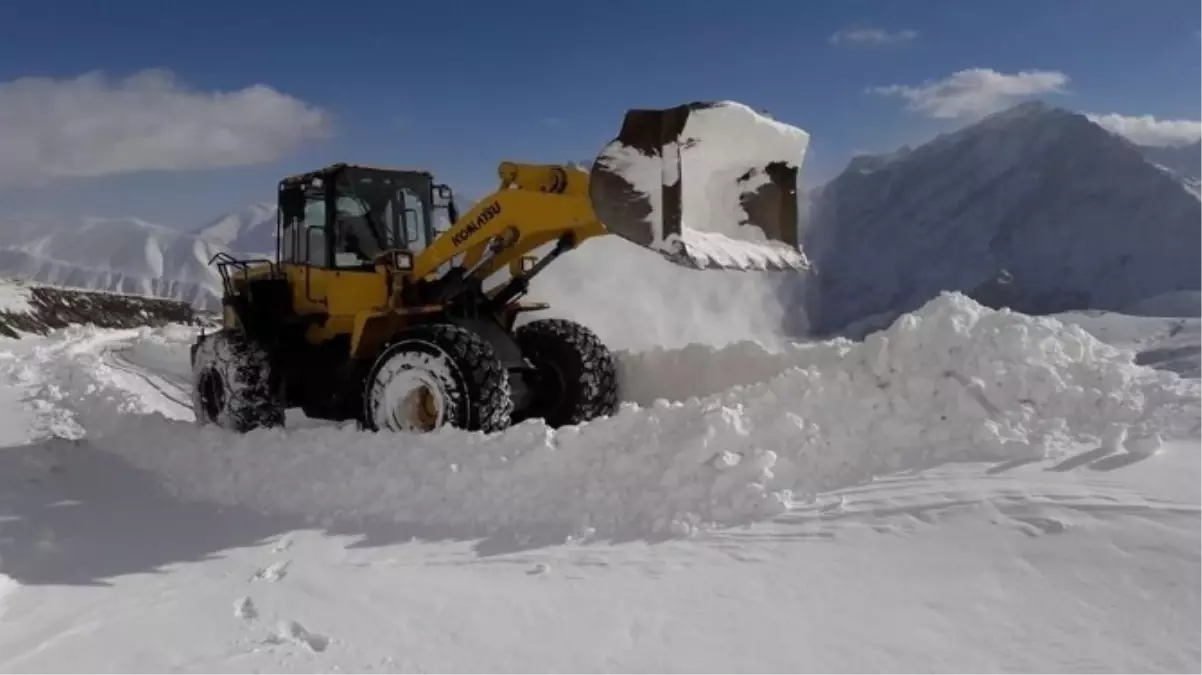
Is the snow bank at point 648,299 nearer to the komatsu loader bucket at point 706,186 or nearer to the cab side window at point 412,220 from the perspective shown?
the cab side window at point 412,220

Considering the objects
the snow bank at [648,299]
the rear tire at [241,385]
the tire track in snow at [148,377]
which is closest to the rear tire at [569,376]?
the rear tire at [241,385]

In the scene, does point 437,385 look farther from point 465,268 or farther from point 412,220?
point 412,220

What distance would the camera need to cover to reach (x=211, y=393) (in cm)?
877

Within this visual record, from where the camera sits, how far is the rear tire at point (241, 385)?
26.3 ft

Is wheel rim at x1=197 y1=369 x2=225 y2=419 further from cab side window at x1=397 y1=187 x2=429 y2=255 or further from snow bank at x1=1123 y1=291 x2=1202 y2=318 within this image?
snow bank at x1=1123 y1=291 x2=1202 y2=318

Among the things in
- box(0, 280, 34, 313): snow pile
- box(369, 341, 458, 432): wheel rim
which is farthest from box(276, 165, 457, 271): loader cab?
box(0, 280, 34, 313): snow pile

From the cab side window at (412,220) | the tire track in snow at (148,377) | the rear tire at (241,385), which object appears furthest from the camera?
the tire track in snow at (148,377)

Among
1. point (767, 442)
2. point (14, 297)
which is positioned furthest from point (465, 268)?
point (14, 297)

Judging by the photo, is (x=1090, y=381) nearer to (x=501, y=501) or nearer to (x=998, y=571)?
(x=998, y=571)

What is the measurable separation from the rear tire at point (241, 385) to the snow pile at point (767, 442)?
1.70 meters

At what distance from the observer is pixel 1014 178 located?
21.3 metres

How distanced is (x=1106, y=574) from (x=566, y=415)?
4.92 m

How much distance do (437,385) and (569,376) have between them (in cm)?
171

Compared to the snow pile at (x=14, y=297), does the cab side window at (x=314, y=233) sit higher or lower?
higher
